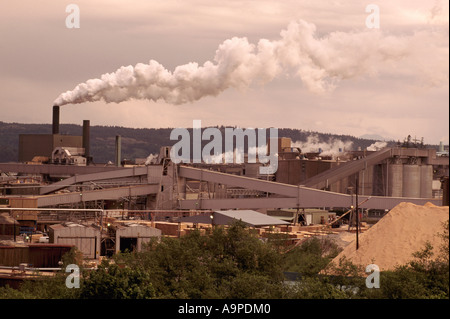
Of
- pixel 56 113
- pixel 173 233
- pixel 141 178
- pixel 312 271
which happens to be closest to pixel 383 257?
pixel 312 271

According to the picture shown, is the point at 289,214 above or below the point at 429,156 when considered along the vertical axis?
below

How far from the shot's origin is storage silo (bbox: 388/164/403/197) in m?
73.8

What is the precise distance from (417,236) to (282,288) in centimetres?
791

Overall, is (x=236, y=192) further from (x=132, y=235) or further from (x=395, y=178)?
(x=132, y=235)

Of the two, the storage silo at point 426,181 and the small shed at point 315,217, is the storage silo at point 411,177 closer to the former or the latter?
the storage silo at point 426,181

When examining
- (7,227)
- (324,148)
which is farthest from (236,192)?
(324,148)

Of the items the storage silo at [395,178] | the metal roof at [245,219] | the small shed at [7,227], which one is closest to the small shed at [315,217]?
the metal roof at [245,219]

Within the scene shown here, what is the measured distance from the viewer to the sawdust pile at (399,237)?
29.2 metres

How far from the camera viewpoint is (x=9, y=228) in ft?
153

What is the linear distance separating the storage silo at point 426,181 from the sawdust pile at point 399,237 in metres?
42.3
